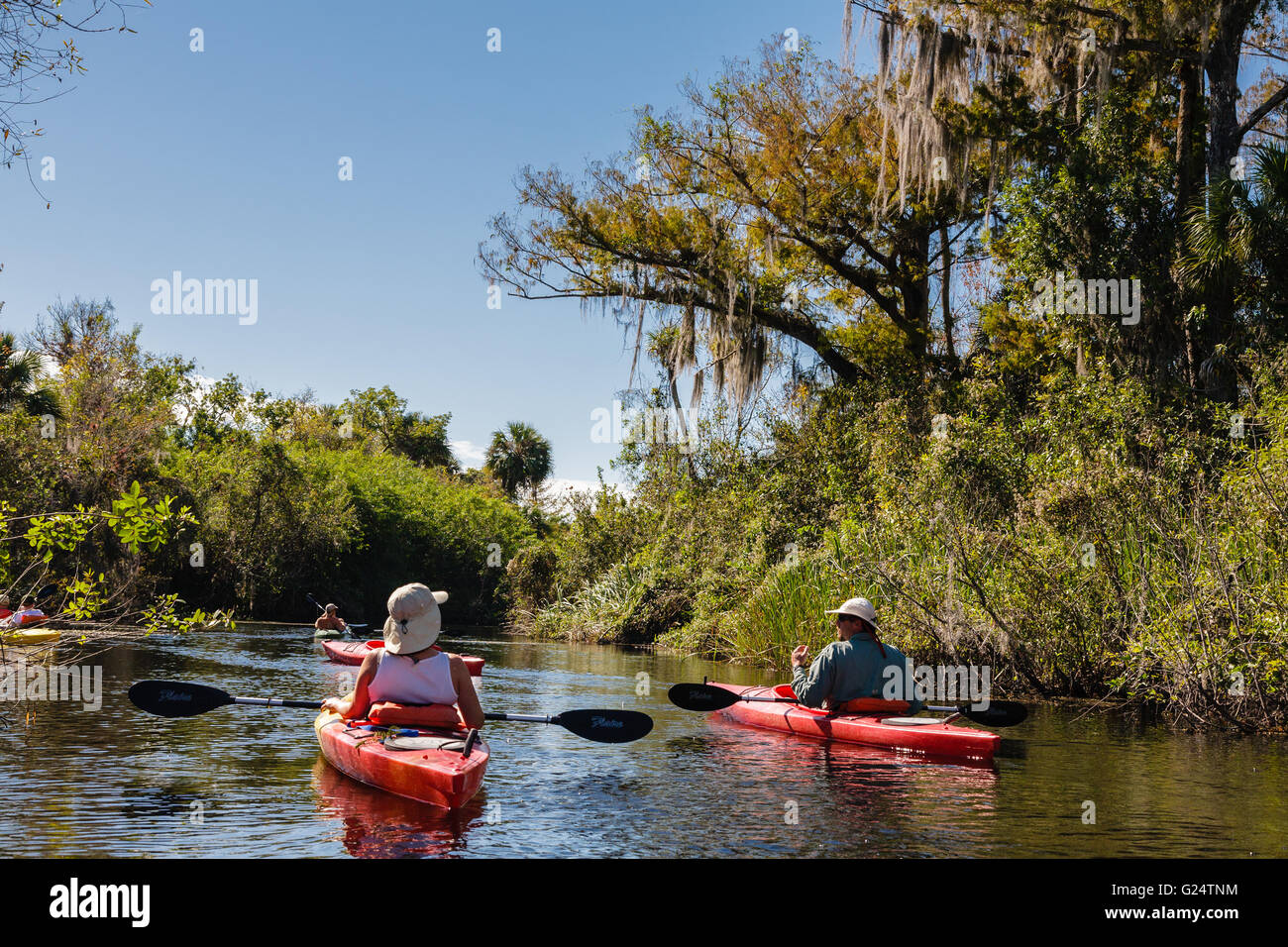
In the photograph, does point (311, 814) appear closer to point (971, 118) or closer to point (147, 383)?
point (971, 118)

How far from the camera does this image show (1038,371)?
2377 centimetres

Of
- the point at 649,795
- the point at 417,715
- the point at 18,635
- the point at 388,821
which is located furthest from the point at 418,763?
the point at 18,635

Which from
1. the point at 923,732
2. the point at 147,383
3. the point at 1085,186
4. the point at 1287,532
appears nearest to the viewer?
the point at 923,732

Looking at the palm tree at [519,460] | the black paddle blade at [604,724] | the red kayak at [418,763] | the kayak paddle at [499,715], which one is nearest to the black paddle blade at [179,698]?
the kayak paddle at [499,715]

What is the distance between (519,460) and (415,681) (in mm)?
50953

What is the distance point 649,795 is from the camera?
8.80m

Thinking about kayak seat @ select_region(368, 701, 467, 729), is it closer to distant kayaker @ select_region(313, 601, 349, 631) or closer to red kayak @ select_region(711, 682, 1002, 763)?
red kayak @ select_region(711, 682, 1002, 763)

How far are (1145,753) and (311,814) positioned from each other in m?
8.15

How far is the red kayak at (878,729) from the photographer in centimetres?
1034

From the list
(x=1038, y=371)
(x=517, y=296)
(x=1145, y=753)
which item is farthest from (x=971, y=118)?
(x=1145, y=753)

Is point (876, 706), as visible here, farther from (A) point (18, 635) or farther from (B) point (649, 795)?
(A) point (18, 635)

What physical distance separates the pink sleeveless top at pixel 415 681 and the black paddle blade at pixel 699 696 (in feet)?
11.1
